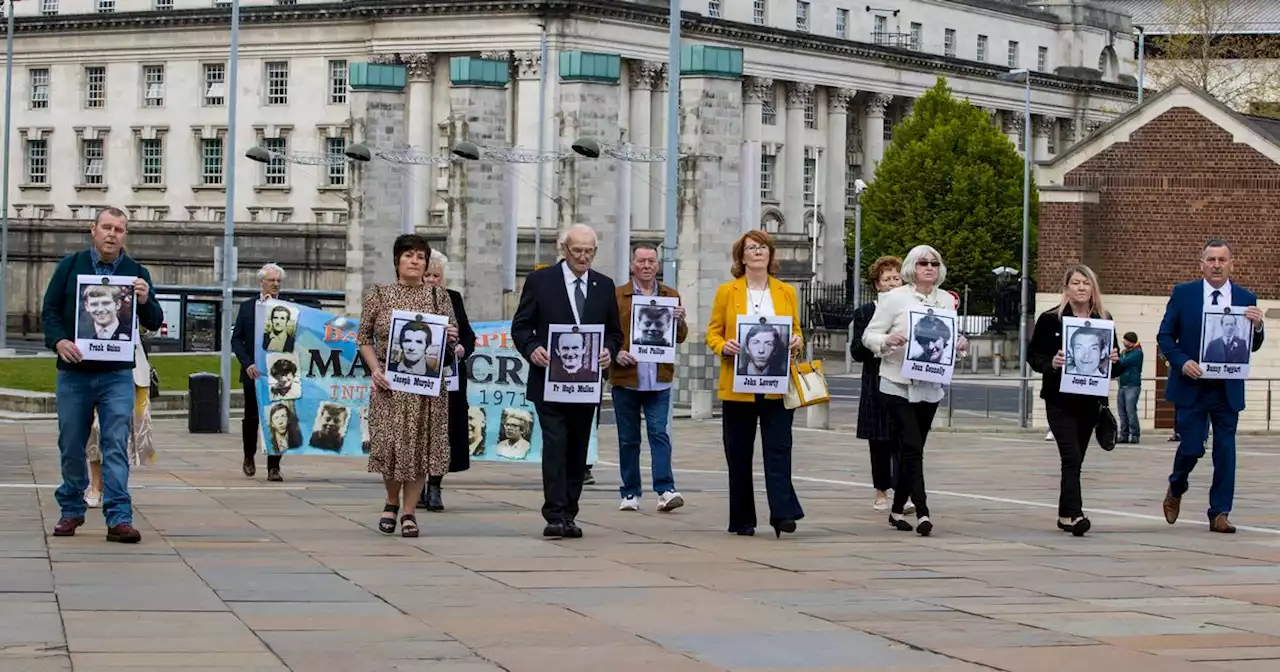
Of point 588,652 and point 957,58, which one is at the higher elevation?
point 957,58

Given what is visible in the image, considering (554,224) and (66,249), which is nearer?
(554,224)

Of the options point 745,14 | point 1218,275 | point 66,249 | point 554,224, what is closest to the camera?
point 1218,275

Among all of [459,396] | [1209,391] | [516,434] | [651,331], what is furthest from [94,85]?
[1209,391]

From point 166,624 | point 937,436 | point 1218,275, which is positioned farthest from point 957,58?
point 166,624

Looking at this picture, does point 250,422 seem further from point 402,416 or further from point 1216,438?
point 1216,438

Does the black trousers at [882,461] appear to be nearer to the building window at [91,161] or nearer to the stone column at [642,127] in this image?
the stone column at [642,127]

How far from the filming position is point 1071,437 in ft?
55.1

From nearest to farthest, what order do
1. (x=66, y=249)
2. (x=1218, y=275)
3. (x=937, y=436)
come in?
1. (x=1218, y=275)
2. (x=937, y=436)
3. (x=66, y=249)

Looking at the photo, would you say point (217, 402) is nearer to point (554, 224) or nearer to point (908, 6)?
point (554, 224)

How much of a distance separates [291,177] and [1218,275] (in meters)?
85.3

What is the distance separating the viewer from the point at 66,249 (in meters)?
95.4

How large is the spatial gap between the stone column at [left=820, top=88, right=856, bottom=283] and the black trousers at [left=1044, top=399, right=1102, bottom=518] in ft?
292

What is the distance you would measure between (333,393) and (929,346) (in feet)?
24.6

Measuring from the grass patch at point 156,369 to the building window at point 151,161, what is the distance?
156 ft
